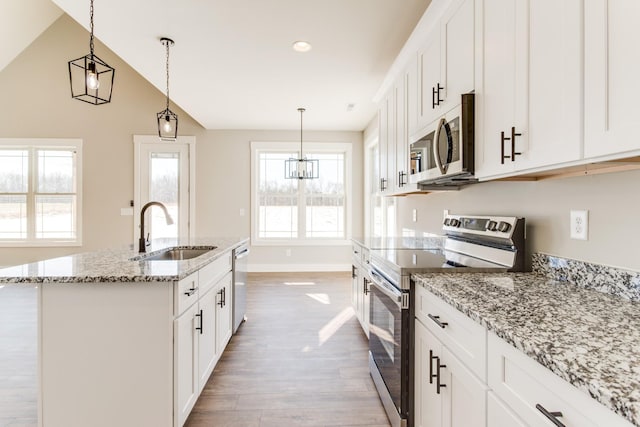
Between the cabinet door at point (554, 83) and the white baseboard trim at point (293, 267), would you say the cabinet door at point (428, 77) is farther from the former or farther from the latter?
the white baseboard trim at point (293, 267)

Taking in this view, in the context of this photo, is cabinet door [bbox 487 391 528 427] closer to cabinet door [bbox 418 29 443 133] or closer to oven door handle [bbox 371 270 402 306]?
oven door handle [bbox 371 270 402 306]

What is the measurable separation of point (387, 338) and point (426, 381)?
1.25 feet

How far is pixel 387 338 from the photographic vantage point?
5.88ft

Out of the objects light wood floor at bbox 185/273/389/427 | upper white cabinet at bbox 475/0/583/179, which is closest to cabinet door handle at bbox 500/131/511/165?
upper white cabinet at bbox 475/0/583/179

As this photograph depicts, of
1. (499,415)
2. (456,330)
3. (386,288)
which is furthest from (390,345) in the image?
(499,415)

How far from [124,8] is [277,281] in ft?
12.7

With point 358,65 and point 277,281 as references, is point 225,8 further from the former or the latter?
point 277,281

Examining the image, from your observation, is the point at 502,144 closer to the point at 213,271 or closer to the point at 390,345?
the point at 390,345

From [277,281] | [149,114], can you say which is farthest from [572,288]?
[149,114]

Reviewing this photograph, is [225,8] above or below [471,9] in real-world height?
above

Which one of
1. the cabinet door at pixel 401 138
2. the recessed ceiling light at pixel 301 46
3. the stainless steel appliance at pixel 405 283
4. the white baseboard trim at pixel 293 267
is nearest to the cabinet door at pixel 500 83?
the stainless steel appliance at pixel 405 283

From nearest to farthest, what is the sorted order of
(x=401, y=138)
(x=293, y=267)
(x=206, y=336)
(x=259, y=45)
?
(x=206, y=336)
(x=401, y=138)
(x=259, y=45)
(x=293, y=267)

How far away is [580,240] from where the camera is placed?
4.33 feet

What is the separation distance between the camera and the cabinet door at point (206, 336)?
1916 mm
